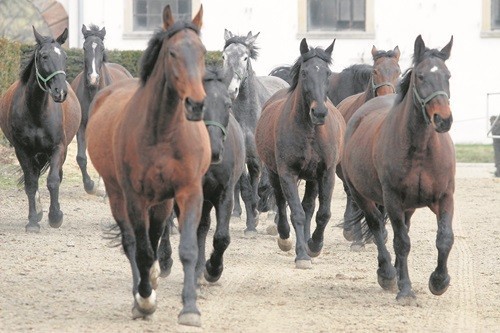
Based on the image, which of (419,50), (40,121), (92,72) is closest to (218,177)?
(419,50)

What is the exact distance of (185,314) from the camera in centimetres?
820

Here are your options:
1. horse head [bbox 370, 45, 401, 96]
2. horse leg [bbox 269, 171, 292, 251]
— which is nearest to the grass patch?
horse head [bbox 370, 45, 401, 96]

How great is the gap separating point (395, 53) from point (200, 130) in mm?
7765

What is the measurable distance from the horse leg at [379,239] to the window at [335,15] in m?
20.8

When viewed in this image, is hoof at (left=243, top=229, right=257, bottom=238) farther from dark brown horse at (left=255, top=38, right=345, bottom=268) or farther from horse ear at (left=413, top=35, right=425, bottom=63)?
horse ear at (left=413, top=35, right=425, bottom=63)

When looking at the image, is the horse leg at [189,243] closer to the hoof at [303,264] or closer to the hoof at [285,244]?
the hoof at [303,264]

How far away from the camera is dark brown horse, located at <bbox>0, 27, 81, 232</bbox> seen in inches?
562

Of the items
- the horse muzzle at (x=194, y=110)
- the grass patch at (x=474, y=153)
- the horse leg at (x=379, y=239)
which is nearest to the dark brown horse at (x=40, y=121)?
the horse leg at (x=379, y=239)

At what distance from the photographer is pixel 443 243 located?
31.7 feet

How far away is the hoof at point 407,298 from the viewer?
32.2 feet

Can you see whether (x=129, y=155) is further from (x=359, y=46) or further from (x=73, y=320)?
(x=359, y=46)

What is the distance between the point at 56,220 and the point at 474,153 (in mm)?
15975

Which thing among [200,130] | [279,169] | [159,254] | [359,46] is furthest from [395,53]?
[359,46]

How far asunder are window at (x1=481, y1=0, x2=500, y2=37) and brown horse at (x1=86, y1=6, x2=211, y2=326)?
24.4m
